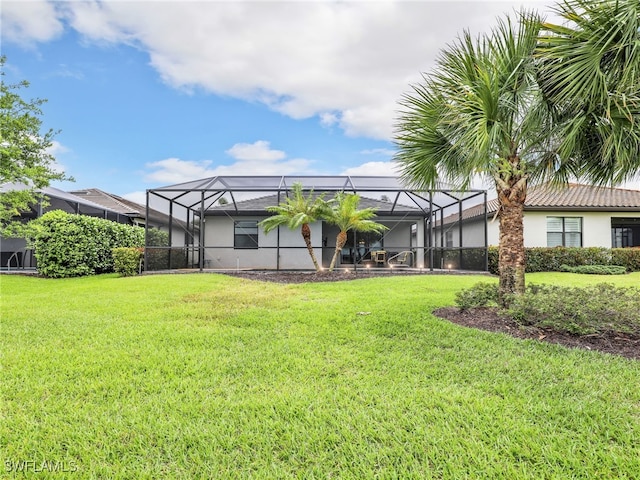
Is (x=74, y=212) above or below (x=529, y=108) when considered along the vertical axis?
below

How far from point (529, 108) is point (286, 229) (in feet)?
43.9

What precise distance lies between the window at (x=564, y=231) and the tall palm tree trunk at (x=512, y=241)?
42.6 ft

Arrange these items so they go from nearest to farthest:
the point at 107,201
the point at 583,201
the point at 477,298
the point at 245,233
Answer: the point at 477,298 → the point at 583,201 → the point at 245,233 → the point at 107,201

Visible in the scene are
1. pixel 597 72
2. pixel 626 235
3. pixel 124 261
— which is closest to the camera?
pixel 597 72

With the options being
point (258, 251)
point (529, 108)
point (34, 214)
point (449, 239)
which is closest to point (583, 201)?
point (449, 239)

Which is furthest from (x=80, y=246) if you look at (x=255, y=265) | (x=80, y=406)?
(x=80, y=406)

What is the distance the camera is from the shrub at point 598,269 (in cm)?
1285

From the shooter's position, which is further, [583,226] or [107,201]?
[107,201]

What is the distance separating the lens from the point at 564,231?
15461 millimetres

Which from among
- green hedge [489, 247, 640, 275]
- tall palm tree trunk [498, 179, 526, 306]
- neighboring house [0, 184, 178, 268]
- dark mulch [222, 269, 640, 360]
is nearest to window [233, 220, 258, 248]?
neighboring house [0, 184, 178, 268]

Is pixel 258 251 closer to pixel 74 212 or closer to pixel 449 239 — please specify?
pixel 74 212

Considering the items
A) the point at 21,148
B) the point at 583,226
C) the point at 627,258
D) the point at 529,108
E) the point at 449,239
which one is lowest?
the point at 627,258

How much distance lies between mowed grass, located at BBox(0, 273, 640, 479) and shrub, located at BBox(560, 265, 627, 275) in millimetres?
12385

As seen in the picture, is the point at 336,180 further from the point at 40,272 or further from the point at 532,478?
the point at 532,478
